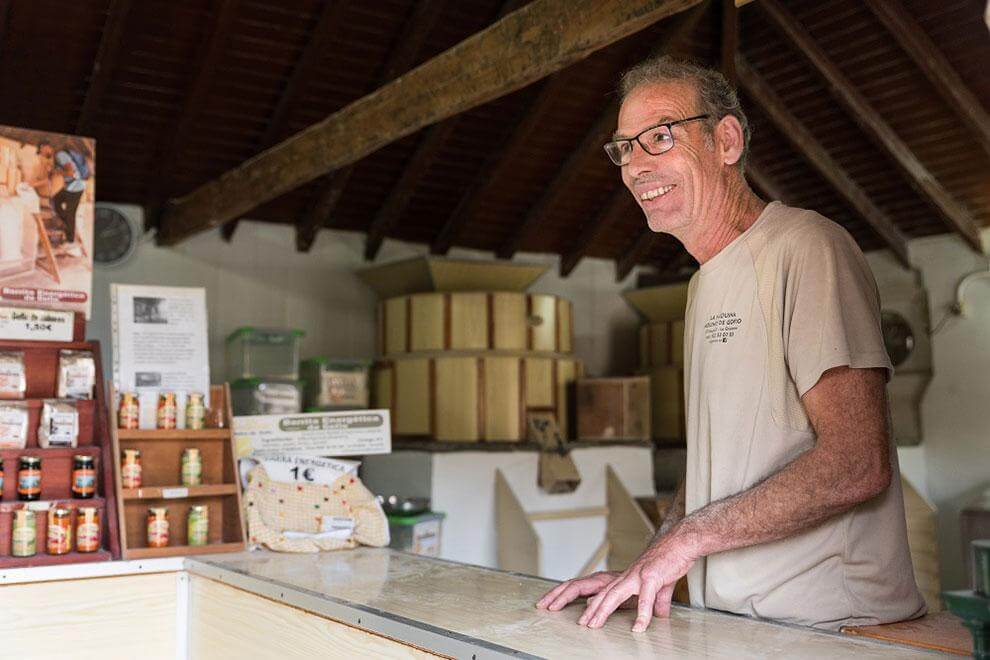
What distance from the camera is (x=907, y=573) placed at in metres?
1.89

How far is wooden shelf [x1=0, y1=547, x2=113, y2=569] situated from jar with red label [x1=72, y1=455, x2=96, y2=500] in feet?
0.70

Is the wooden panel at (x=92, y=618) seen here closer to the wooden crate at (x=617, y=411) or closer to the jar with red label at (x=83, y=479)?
the jar with red label at (x=83, y=479)

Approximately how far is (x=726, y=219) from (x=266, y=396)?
626cm

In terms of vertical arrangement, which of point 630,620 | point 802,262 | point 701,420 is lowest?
point 630,620

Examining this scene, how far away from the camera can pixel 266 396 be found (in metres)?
7.78

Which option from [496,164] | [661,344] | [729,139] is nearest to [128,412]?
[729,139]

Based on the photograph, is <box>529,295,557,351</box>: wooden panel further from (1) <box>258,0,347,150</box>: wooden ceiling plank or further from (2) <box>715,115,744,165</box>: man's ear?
(2) <box>715,115,744,165</box>: man's ear

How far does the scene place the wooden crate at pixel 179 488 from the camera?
11.2ft

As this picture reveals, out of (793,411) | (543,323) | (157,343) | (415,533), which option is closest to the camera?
(793,411)

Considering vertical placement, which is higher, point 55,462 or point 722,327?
point 722,327

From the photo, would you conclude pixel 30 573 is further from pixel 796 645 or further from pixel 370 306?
pixel 370 306

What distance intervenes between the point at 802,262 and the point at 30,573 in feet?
8.28

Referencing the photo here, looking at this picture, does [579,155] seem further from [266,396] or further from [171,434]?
[171,434]

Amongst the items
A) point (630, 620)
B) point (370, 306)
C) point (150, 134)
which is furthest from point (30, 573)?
point (370, 306)
